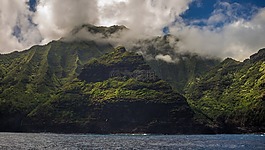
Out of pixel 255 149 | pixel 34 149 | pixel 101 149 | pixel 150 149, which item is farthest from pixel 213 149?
pixel 34 149

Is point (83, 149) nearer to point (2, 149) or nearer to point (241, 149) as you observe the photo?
point (2, 149)

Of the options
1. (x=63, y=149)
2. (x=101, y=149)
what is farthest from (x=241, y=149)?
(x=63, y=149)

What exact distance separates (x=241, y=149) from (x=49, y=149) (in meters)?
72.3

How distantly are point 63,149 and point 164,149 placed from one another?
38142mm

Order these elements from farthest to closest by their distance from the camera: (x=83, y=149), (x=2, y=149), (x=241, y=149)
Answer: (x=241, y=149) → (x=83, y=149) → (x=2, y=149)

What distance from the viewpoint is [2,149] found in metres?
122

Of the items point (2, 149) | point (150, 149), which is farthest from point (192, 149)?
point (2, 149)

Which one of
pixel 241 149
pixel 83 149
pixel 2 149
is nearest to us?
pixel 2 149

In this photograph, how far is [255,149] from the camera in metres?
138

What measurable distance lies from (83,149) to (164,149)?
30926 mm

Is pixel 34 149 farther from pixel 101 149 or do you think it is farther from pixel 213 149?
pixel 213 149

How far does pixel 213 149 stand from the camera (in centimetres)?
13888

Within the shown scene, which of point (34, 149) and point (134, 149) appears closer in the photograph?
point (34, 149)

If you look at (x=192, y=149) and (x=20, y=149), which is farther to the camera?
(x=192, y=149)
